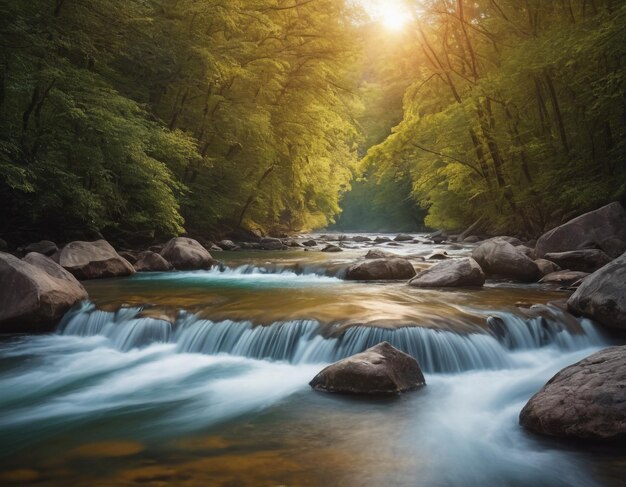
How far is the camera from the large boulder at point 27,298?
6.59 metres

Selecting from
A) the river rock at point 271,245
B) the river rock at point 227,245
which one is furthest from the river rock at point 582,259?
the river rock at point 227,245

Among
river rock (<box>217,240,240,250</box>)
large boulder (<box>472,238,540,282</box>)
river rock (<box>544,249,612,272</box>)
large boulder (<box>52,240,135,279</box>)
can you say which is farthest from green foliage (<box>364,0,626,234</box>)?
large boulder (<box>52,240,135,279</box>)

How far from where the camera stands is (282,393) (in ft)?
15.3

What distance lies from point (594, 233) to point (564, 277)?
200 cm

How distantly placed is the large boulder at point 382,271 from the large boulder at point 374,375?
18.8 feet

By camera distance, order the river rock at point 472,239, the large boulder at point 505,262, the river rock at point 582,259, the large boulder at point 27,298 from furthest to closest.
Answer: the river rock at point 472,239 < the large boulder at point 505,262 < the river rock at point 582,259 < the large boulder at point 27,298

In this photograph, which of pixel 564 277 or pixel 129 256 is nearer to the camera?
pixel 564 277

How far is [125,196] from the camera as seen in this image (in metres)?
13.1

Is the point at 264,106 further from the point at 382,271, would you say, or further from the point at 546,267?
the point at 546,267

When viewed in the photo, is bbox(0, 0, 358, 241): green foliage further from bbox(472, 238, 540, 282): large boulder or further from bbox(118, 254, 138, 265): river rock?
bbox(472, 238, 540, 282): large boulder

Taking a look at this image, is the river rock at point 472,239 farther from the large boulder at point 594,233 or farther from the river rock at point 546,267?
the river rock at point 546,267

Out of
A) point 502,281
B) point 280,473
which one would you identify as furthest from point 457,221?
point 280,473

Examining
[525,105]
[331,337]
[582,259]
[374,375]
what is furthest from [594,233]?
[374,375]

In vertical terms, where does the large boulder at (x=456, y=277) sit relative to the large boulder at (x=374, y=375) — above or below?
above
